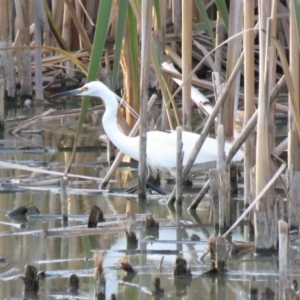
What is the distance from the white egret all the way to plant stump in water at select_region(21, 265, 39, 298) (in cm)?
212

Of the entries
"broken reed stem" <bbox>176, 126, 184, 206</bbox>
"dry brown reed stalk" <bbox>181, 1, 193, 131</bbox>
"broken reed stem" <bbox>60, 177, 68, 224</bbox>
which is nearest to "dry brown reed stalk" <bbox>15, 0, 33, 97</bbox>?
"dry brown reed stalk" <bbox>181, 1, 193, 131</bbox>

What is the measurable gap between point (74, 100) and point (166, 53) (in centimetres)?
179

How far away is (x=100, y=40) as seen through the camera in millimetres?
4008

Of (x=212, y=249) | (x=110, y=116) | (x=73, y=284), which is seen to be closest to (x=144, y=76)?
(x=110, y=116)

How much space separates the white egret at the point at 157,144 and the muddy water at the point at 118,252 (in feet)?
0.68

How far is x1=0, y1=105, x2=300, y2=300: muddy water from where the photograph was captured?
327 centimetres

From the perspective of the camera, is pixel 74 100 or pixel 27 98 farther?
pixel 74 100

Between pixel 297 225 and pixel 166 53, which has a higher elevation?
pixel 166 53

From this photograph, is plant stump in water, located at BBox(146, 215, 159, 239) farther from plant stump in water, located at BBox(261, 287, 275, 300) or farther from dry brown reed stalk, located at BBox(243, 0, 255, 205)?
plant stump in water, located at BBox(261, 287, 275, 300)

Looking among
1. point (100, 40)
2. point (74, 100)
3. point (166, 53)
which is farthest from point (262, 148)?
point (74, 100)

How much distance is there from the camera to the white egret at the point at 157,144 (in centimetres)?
522

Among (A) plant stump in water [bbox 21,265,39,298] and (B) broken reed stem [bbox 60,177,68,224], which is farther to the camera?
(B) broken reed stem [bbox 60,177,68,224]

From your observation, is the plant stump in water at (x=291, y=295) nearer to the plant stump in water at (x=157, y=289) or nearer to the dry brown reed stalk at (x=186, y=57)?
the plant stump in water at (x=157, y=289)

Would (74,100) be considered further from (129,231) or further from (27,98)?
(129,231)
